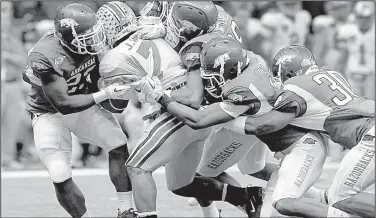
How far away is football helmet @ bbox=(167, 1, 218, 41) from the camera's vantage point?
6.68 m

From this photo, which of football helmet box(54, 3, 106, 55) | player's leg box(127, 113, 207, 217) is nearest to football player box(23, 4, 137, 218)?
football helmet box(54, 3, 106, 55)

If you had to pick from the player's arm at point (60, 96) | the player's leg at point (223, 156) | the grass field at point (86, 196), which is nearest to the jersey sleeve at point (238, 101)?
the player's leg at point (223, 156)

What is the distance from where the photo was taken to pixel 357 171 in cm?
599

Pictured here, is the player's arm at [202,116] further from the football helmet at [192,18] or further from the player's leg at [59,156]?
the player's leg at [59,156]

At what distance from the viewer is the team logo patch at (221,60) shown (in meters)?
6.32

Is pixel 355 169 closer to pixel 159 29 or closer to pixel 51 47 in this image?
pixel 159 29

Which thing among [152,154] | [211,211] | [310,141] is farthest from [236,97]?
[211,211]

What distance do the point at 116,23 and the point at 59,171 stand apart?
1.10 metres

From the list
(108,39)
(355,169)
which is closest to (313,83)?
(355,169)

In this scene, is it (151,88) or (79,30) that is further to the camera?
(79,30)

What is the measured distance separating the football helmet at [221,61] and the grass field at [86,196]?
75.0 inches

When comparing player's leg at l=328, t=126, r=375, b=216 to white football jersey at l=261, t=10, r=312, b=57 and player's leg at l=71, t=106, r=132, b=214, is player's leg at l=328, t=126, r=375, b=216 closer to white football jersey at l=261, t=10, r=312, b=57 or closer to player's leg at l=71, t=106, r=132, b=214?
player's leg at l=71, t=106, r=132, b=214

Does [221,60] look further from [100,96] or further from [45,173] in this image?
[45,173]

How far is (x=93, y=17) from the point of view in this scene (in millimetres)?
6770
